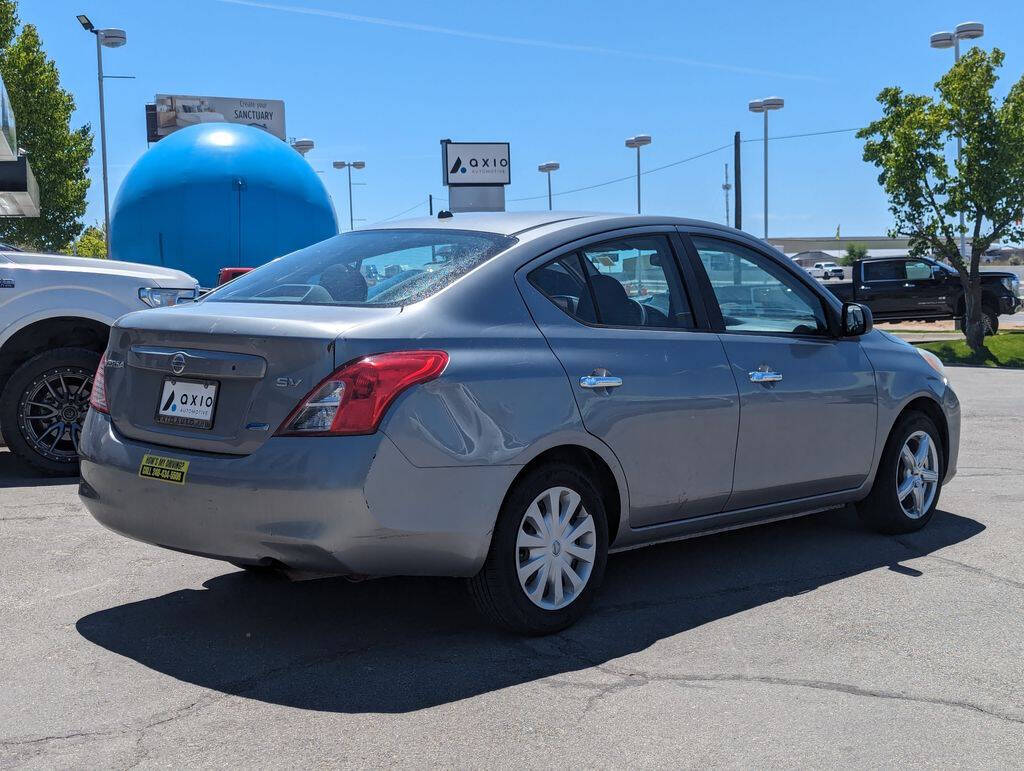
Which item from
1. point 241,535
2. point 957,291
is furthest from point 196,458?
point 957,291

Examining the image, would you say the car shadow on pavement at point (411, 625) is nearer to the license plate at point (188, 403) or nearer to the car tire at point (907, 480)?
the car tire at point (907, 480)

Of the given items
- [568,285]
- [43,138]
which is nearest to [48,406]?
[568,285]

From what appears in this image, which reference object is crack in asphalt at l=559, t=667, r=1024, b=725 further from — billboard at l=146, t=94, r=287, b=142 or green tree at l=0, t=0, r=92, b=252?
billboard at l=146, t=94, r=287, b=142

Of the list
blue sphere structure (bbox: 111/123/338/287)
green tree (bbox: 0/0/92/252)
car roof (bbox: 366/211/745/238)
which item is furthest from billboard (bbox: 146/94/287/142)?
car roof (bbox: 366/211/745/238)

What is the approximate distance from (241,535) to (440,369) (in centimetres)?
89

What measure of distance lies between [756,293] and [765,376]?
0.51 m

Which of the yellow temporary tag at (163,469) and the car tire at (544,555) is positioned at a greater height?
the yellow temporary tag at (163,469)

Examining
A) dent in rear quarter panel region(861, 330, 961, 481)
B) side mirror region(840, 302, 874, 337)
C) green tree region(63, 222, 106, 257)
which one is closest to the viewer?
side mirror region(840, 302, 874, 337)

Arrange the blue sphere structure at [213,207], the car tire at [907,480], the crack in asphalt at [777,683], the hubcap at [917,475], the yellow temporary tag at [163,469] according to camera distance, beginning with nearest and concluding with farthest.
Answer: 1. the crack in asphalt at [777,683]
2. the yellow temporary tag at [163,469]
3. the car tire at [907,480]
4. the hubcap at [917,475]
5. the blue sphere structure at [213,207]

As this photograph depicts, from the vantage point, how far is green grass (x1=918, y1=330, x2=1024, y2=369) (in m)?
20.7

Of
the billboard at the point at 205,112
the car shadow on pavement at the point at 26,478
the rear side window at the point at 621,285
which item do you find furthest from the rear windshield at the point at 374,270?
the billboard at the point at 205,112

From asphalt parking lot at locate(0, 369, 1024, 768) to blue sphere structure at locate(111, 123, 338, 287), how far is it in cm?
801

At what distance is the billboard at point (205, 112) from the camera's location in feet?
230

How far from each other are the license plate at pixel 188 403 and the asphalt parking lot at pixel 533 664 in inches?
34.0
